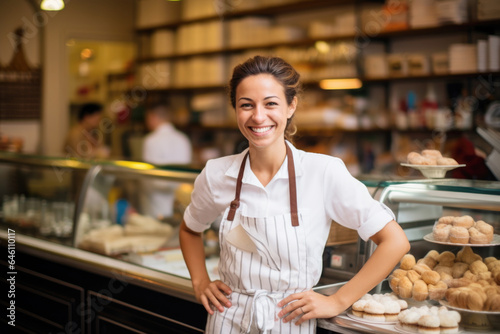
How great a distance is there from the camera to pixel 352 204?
175 centimetres

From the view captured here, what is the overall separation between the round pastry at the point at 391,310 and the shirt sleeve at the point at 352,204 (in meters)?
0.22

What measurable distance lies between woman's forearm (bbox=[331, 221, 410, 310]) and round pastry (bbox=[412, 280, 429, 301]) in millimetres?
173

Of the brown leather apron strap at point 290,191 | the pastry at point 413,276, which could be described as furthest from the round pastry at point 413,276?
the brown leather apron strap at point 290,191

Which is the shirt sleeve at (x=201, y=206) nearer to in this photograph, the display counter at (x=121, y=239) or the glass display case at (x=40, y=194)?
the display counter at (x=121, y=239)

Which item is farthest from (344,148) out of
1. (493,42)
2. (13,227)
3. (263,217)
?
(263,217)

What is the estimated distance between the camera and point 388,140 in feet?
18.6

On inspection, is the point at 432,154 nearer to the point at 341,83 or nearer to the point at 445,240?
the point at 445,240

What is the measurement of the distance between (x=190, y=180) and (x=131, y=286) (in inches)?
22.3

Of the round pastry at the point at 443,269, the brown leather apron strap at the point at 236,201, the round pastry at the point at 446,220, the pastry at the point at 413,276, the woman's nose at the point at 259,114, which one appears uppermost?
the woman's nose at the point at 259,114

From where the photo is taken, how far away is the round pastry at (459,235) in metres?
1.87

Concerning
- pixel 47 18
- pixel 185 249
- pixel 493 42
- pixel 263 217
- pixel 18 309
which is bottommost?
pixel 18 309

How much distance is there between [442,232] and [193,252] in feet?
2.83

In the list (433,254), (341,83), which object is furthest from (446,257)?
(341,83)

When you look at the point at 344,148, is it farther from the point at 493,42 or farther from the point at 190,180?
the point at 190,180
